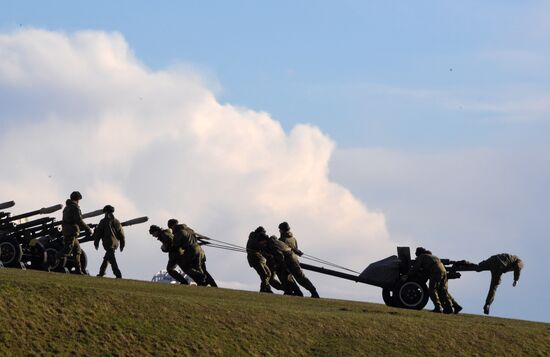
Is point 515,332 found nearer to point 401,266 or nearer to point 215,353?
point 401,266

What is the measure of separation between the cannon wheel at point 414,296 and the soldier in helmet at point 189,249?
5.80 m

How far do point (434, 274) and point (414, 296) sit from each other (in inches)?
44.2

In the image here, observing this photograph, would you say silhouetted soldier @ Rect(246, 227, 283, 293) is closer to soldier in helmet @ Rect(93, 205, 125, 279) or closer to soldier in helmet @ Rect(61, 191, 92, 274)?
soldier in helmet @ Rect(93, 205, 125, 279)

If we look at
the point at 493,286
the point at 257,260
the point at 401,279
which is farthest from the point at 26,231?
the point at 493,286

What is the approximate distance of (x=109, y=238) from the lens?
33031 millimetres

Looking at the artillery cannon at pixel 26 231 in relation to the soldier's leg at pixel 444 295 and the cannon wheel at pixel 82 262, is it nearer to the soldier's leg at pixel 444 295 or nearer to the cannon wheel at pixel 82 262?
the cannon wheel at pixel 82 262

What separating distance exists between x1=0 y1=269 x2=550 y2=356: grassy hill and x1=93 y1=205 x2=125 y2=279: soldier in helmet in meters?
1.94

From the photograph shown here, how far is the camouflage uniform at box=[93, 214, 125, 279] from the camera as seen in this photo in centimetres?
3300

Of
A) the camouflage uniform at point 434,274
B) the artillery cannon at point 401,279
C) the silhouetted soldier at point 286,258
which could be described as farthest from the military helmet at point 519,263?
the silhouetted soldier at point 286,258

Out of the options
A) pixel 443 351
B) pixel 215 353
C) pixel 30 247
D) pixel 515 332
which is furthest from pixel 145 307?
pixel 30 247

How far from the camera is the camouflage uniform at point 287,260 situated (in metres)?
34.9

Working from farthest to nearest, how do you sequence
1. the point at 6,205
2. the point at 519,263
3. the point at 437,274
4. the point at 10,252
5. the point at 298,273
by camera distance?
the point at 6,205 → the point at 519,263 → the point at 10,252 → the point at 298,273 → the point at 437,274

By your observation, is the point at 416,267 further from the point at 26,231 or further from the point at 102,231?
the point at 26,231

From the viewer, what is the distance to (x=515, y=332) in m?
30.0
